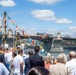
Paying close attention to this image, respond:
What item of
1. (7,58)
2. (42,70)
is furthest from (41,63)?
(42,70)

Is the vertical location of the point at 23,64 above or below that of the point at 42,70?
below

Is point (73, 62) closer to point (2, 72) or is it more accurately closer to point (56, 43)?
point (2, 72)

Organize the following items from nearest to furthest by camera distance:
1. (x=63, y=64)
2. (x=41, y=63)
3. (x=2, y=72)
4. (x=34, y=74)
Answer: (x=34, y=74) → (x=2, y=72) → (x=63, y=64) → (x=41, y=63)

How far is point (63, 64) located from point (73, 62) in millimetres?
303

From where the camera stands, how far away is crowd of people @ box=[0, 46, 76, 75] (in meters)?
7.90

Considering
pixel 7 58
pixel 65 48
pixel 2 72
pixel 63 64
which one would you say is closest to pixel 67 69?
pixel 63 64

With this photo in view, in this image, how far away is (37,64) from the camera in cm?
1044

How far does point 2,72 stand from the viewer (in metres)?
7.77

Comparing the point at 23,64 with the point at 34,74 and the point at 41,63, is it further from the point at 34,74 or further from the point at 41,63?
the point at 34,74

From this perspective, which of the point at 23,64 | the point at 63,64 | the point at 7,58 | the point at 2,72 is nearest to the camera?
the point at 2,72

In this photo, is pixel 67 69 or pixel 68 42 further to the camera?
pixel 68 42

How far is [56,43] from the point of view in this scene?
126m

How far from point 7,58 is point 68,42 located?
5014 inches

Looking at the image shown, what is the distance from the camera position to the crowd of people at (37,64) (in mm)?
7898
